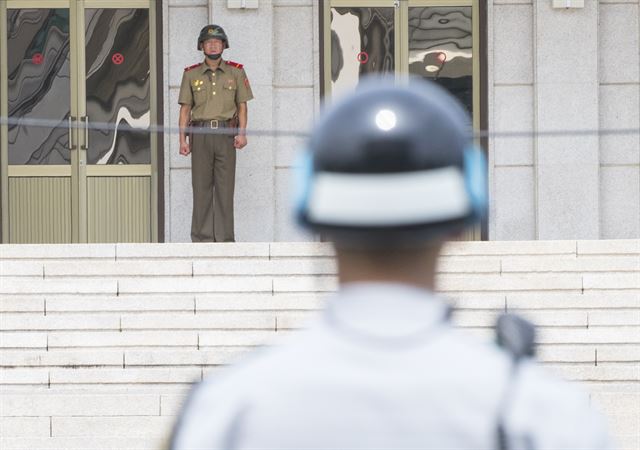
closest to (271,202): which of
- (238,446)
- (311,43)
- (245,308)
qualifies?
(311,43)

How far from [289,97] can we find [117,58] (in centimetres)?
176

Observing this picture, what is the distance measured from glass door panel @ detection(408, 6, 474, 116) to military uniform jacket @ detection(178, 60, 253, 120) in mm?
2577

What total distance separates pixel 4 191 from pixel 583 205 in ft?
18.4

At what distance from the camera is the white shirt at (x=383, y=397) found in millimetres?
1257

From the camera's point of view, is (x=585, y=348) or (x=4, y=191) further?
(x=4, y=191)

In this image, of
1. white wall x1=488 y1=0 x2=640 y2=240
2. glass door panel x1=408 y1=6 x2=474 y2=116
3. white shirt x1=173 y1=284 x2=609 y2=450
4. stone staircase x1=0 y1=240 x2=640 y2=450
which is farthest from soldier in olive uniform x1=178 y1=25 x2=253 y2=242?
white shirt x1=173 y1=284 x2=609 y2=450

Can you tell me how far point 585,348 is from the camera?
926 cm

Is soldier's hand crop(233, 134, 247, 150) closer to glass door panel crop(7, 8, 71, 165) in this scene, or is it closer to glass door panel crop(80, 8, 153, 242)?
glass door panel crop(80, 8, 153, 242)

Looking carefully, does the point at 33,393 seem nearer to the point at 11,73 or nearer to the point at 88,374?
the point at 88,374

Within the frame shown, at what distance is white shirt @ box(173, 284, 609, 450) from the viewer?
1.26 metres

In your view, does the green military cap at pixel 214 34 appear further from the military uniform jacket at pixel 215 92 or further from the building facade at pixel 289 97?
the building facade at pixel 289 97

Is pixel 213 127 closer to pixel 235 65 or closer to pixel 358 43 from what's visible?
pixel 235 65

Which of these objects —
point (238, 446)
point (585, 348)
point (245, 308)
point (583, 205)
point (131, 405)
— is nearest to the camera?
point (238, 446)

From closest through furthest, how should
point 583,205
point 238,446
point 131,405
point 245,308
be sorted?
point 238,446 → point 131,405 → point 245,308 → point 583,205
